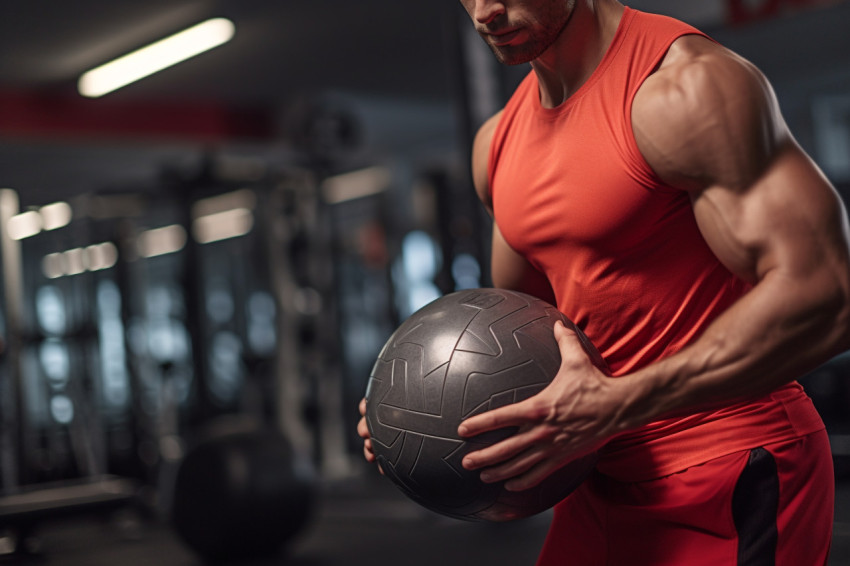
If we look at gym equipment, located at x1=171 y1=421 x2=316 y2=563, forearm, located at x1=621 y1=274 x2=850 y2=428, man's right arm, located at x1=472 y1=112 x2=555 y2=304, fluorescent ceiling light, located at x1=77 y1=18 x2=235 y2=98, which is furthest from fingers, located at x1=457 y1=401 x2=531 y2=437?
fluorescent ceiling light, located at x1=77 y1=18 x2=235 y2=98

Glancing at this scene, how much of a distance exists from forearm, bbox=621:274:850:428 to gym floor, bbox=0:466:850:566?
2427 millimetres

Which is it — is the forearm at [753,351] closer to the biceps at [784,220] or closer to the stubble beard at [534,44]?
the biceps at [784,220]

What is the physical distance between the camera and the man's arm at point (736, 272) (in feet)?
2.82

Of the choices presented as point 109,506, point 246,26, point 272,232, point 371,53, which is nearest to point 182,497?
point 109,506

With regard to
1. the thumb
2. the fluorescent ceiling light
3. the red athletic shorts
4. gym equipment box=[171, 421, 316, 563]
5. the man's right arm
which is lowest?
gym equipment box=[171, 421, 316, 563]

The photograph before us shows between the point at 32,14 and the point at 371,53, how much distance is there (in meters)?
2.31

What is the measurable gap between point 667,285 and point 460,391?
27 cm

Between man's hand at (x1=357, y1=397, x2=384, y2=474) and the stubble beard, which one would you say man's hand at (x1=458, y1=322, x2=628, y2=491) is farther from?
the stubble beard

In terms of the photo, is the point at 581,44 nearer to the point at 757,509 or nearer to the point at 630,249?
the point at 630,249

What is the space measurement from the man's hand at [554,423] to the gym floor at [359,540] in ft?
8.11

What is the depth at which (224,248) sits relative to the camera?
1184 centimetres

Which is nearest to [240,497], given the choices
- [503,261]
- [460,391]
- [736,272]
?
[503,261]

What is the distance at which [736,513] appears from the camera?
3.20ft

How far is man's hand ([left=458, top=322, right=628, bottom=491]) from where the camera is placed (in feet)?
2.92
